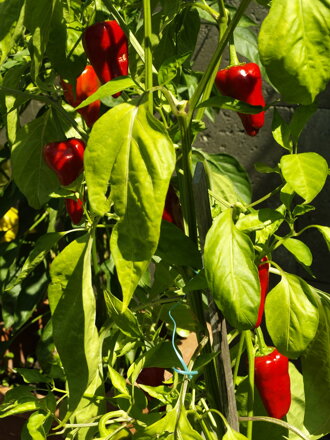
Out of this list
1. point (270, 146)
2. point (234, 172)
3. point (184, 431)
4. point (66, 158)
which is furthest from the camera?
point (270, 146)

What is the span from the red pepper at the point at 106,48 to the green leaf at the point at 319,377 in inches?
14.4

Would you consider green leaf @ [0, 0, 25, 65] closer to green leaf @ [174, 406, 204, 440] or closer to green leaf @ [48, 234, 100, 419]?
green leaf @ [48, 234, 100, 419]

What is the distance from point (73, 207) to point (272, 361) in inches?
12.4

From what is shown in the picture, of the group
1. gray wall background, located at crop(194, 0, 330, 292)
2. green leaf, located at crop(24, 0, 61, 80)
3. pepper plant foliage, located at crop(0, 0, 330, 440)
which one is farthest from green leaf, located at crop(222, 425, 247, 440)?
gray wall background, located at crop(194, 0, 330, 292)

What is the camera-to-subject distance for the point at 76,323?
75cm

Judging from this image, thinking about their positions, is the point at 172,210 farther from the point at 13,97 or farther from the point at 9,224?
the point at 9,224

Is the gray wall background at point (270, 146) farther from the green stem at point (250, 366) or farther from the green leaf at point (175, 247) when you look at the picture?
the green leaf at point (175, 247)

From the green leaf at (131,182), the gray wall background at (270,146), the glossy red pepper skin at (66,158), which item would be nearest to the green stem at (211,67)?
the green leaf at (131,182)

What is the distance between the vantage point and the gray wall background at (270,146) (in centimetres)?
173

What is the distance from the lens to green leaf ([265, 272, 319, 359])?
29.6 inches

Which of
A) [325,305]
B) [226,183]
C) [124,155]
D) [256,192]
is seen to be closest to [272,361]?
[325,305]

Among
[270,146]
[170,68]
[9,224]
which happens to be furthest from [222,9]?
[9,224]

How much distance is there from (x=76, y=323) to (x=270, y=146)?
1170 mm

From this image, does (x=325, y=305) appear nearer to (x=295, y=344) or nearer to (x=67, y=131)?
(x=295, y=344)
